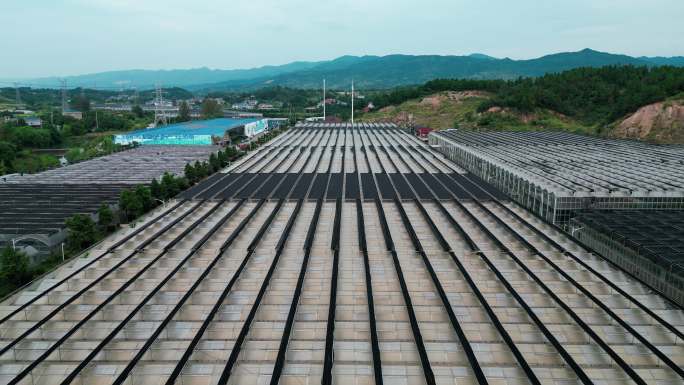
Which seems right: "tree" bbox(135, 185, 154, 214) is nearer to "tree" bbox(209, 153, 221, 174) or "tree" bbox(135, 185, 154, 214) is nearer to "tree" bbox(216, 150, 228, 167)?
"tree" bbox(209, 153, 221, 174)

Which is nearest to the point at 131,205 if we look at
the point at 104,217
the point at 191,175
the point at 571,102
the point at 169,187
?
the point at 104,217

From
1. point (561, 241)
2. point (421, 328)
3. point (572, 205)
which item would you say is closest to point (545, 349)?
point (421, 328)

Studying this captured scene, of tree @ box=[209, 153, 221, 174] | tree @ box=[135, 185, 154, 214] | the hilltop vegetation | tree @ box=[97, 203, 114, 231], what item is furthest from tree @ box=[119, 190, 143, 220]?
the hilltop vegetation

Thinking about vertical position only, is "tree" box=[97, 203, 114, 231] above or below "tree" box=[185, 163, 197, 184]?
below

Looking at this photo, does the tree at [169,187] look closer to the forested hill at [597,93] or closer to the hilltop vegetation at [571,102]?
the hilltop vegetation at [571,102]

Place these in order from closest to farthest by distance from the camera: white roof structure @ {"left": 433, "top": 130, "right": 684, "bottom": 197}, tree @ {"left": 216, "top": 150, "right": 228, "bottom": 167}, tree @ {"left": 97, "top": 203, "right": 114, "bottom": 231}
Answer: white roof structure @ {"left": 433, "top": 130, "right": 684, "bottom": 197} → tree @ {"left": 97, "top": 203, "right": 114, "bottom": 231} → tree @ {"left": 216, "top": 150, "right": 228, "bottom": 167}

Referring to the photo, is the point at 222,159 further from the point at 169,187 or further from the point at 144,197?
the point at 144,197

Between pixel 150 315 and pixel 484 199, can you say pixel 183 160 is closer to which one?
pixel 484 199
